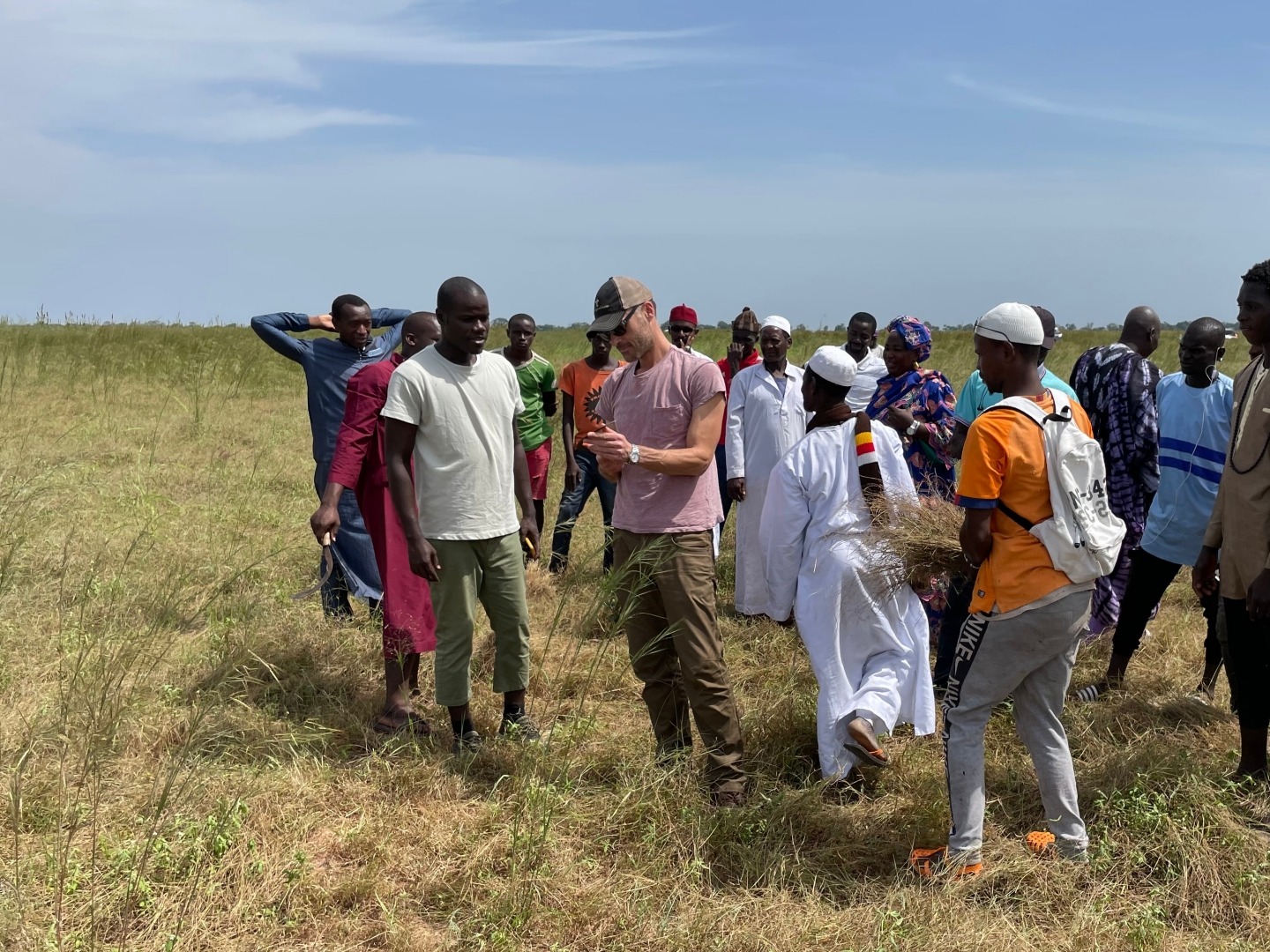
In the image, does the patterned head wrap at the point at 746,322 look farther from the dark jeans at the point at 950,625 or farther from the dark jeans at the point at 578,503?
the dark jeans at the point at 950,625

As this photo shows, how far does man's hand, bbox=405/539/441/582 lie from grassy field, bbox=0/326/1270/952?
1.72ft

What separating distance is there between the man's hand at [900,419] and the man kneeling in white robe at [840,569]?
3.61ft

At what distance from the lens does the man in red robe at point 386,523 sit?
4.21 meters

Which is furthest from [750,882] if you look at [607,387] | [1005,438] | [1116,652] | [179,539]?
[179,539]

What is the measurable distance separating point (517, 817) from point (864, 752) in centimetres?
129

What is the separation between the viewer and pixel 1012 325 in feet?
9.38

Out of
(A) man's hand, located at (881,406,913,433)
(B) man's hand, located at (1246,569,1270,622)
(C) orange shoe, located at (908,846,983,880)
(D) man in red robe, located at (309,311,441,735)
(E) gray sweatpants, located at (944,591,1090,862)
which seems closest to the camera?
(E) gray sweatpants, located at (944,591,1090,862)

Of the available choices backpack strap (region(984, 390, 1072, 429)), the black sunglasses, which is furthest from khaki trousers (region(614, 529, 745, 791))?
backpack strap (region(984, 390, 1072, 429))

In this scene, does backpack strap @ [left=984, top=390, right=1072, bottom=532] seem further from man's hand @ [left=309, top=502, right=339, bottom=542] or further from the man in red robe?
man's hand @ [left=309, top=502, right=339, bottom=542]

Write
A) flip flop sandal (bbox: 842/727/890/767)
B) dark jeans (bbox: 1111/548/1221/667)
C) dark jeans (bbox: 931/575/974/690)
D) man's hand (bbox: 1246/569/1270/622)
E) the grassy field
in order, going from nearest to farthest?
1. the grassy field
2. man's hand (bbox: 1246/569/1270/622)
3. flip flop sandal (bbox: 842/727/890/767)
4. dark jeans (bbox: 931/575/974/690)
5. dark jeans (bbox: 1111/548/1221/667)

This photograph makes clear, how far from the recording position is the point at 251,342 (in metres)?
19.5

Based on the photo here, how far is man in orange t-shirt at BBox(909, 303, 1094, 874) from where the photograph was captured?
281 centimetres

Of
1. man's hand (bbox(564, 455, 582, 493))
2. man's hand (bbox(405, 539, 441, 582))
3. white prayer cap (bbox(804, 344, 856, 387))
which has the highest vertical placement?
white prayer cap (bbox(804, 344, 856, 387))

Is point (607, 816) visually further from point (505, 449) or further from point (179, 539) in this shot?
point (179, 539)
